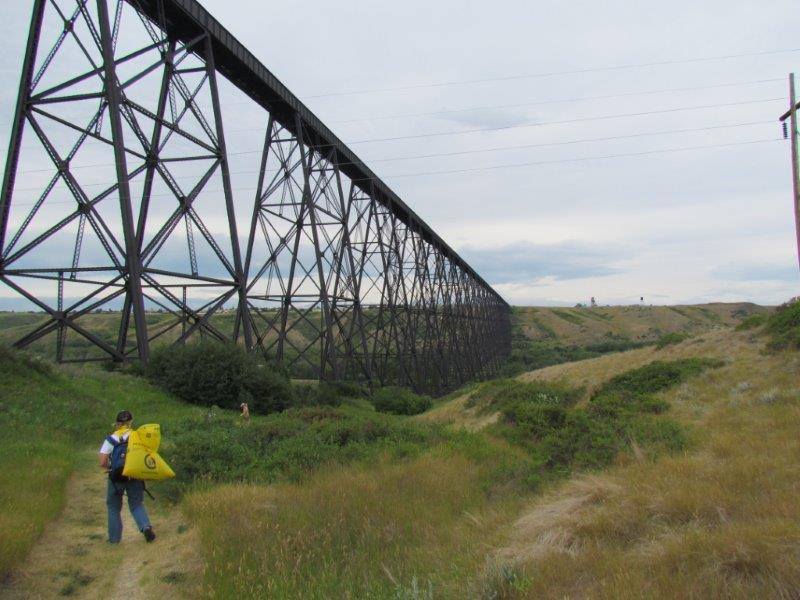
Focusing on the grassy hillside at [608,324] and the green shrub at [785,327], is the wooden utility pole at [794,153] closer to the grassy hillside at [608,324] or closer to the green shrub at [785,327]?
the green shrub at [785,327]

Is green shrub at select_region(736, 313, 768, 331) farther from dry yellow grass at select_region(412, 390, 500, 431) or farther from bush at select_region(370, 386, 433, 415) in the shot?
bush at select_region(370, 386, 433, 415)

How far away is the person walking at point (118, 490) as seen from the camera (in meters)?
4.12

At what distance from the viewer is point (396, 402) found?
18.3 meters

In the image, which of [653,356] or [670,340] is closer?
[653,356]

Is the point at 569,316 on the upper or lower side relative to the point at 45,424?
upper

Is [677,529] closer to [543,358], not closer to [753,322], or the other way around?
[753,322]

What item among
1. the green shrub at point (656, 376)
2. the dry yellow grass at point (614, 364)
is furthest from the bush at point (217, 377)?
the green shrub at point (656, 376)

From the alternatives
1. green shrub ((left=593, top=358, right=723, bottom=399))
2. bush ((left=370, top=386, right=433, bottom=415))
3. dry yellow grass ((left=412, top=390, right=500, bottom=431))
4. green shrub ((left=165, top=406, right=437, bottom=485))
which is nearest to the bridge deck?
bush ((left=370, top=386, right=433, bottom=415))

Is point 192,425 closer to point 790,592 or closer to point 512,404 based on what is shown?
point 512,404

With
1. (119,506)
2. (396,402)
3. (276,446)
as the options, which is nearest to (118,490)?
(119,506)

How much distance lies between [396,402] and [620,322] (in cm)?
6873

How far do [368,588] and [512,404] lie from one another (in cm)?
875

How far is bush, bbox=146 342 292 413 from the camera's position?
11.4 m

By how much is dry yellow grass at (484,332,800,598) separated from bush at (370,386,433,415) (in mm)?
12802
